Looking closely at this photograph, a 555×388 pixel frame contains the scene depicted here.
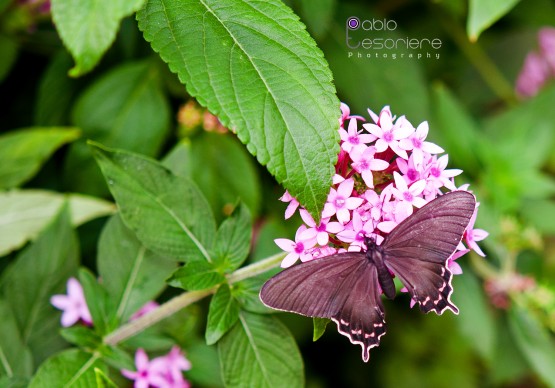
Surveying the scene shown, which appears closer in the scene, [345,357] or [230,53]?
[230,53]

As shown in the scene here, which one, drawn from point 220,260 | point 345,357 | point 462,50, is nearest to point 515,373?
point 345,357

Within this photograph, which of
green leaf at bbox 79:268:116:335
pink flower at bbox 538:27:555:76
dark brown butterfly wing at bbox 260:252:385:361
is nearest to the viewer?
dark brown butterfly wing at bbox 260:252:385:361

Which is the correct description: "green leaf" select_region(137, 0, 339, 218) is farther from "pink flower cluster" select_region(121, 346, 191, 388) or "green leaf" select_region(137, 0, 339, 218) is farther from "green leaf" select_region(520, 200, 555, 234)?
"green leaf" select_region(520, 200, 555, 234)

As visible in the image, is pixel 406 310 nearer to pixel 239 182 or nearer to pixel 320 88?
pixel 239 182

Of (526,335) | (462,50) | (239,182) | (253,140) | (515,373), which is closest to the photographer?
(253,140)

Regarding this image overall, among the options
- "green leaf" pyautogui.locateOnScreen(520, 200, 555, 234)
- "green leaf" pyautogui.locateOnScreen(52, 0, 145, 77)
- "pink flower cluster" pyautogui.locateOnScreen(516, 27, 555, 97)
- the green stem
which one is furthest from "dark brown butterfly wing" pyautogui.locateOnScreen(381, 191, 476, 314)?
"pink flower cluster" pyautogui.locateOnScreen(516, 27, 555, 97)

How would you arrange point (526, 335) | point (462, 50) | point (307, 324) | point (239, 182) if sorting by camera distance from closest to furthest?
point (239, 182) < point (526, 335) < point (307, 324) < point (462, 50)

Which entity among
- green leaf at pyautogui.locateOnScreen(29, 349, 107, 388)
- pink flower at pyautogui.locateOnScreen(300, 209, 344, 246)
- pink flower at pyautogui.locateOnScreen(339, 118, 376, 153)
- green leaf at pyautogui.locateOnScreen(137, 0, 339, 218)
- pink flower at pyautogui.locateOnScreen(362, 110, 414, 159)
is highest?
green leaf at pyautogui.locateOnScreen(137, 0, 339, 218)
